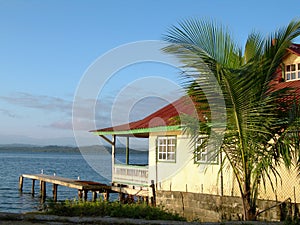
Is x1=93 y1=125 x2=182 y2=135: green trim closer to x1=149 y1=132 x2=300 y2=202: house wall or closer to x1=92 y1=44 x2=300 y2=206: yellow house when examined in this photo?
x1=92 y1=44 x2=300 y2=206: yellow house

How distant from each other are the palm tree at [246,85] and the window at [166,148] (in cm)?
704

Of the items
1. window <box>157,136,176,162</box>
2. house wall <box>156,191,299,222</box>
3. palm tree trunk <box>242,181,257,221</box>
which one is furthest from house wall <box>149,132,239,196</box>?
palm tree trunk <box>242,181,257,221</box>

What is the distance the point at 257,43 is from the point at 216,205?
20.7ft

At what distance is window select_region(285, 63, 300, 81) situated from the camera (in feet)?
57.0

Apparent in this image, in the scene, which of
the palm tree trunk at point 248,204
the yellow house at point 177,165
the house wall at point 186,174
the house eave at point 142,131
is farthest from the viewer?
the house eave at point 142,131

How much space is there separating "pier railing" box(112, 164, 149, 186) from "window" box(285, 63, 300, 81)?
277 inches

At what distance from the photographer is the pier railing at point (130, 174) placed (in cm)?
2076

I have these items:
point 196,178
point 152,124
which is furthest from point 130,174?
point 196,178

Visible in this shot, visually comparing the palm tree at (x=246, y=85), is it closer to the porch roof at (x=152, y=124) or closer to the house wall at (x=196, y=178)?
the house wall at (x=196, y=178)

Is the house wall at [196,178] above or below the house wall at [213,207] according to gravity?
above

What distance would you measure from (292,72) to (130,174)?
843 centimetres

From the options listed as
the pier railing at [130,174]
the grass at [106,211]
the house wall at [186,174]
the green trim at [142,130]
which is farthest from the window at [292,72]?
the grass at [106,211]

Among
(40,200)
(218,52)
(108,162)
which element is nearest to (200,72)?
(218,52)

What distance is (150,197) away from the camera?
2002 cm
